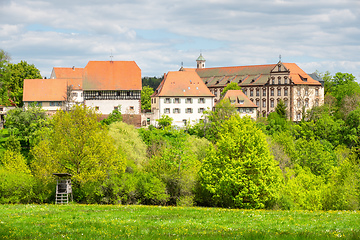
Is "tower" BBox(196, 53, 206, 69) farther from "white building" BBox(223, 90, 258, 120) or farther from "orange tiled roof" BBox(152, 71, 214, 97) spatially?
"orange tiled roof" BBox(152, 71, 214, 97)

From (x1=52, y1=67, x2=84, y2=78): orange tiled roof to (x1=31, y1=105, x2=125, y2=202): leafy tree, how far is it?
49.9m

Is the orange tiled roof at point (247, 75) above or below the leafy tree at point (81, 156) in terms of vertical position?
above

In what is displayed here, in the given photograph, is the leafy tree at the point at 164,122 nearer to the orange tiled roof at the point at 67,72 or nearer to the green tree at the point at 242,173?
the orange tiled roof at the point at 67,72

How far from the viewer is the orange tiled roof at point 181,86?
9225 centimetres

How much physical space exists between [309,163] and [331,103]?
2078 inches

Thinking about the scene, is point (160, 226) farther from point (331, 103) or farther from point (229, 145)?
point (331, 103)

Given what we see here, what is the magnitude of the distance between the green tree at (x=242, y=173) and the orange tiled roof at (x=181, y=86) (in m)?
49.2

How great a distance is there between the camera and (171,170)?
4319cm

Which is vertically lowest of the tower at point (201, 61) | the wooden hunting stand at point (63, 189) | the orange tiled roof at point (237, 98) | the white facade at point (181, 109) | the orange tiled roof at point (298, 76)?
the wooden hunting stand at point (63, 189)

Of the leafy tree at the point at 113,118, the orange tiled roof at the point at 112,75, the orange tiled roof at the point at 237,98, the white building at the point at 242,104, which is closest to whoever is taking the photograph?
the leafy tree at the point at 113,118

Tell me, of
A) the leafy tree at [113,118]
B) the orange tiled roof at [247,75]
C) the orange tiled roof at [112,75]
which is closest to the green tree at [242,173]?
the leafy tree at [113,118]

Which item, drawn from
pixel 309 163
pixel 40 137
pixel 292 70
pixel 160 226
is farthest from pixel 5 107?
pixel 160 226

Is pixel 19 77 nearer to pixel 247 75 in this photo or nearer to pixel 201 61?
pixel 247 75

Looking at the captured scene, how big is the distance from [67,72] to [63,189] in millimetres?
57240
